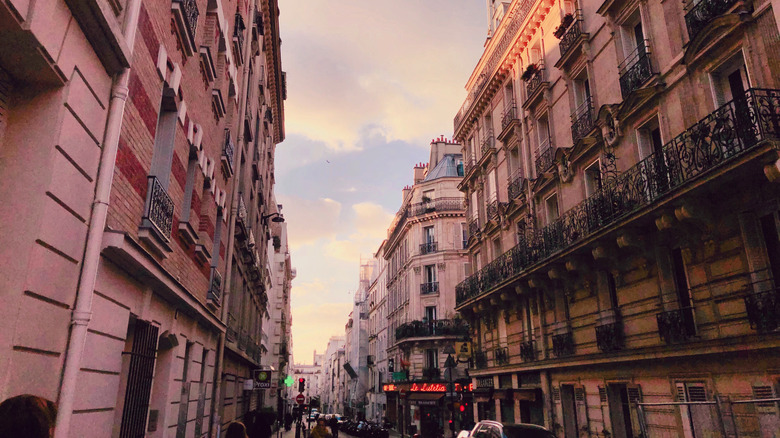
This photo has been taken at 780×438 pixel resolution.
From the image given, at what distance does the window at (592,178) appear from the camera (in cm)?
1638

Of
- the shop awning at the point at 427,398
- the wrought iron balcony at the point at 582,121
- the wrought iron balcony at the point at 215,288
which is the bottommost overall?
the shop awning at the point at 427,398

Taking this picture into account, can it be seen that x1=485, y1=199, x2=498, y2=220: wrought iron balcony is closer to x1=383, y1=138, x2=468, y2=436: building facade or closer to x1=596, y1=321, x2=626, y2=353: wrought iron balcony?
x1=596, y1=321, x2=626, y2=353: wrought iron balcony

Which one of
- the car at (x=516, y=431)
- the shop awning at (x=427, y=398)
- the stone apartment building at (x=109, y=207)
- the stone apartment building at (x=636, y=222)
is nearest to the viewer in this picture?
the stone apartment building at (x=109, y=207)

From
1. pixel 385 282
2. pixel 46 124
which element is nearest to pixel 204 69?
pixel 46 124

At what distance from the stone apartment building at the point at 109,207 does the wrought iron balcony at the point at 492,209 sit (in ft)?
50.0

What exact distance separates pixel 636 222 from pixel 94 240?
11.8 meters

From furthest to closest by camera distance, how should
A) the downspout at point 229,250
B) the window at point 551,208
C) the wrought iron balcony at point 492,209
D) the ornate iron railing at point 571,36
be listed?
the wrought iron balcony at point 492,209, the window at point 551,208, the ornate iron railing at point 571,36, the downspout at point 229,250

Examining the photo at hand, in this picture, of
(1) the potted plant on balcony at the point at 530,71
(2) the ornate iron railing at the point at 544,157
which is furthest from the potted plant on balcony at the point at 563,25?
(2) the ornate iron railing at the point at 544,157

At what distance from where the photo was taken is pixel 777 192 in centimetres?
930

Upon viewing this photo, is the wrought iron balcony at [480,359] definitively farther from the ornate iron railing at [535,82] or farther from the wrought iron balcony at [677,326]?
the wrought iron balcony at [677,326]

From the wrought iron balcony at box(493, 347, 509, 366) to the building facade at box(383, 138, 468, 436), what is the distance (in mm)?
15227

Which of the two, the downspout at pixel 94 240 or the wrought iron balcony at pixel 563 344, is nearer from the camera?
the downspout at pixel 94 240

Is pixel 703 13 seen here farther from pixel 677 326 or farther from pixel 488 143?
pixel 488 143

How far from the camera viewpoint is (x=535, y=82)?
20750 millimetres
